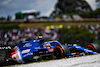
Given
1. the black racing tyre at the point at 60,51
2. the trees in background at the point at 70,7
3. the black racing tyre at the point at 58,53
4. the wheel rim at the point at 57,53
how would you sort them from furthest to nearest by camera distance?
the trees in background at the point at 70,7 < the wheel rim at the point at 57,53 < the black racing tyre at the point at 58,53 < the black racing tyre at the point at 60,51

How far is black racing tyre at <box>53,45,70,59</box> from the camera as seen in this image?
304 inches

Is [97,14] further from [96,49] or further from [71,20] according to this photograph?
[96,49]

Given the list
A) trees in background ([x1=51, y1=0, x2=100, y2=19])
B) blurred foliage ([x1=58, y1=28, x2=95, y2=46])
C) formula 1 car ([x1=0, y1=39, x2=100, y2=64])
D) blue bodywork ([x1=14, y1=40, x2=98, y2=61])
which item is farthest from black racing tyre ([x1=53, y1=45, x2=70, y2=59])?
trees in background ([x1=51, y1=0, x2=100, y2=19])

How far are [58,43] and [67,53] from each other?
3.04 feet

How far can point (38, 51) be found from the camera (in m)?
7.55

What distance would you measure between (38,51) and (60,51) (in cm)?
107

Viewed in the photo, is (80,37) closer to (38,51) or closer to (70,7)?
(38,51)

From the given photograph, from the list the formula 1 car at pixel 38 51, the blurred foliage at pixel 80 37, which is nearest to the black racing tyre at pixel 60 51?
the formula 1 car at pixel 38 51

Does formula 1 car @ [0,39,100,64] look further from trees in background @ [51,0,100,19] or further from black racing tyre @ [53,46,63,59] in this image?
trees in background @ [51,0,100,19]

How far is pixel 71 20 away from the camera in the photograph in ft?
155

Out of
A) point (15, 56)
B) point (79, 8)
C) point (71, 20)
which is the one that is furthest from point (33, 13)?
point (15, 56)

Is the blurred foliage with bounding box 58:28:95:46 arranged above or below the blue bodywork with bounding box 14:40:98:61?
below

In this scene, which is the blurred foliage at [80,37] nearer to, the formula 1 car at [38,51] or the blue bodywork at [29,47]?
the formula 1 car at [38,51]

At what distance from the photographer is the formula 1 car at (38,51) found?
7055 mm
